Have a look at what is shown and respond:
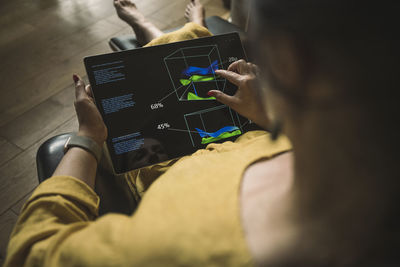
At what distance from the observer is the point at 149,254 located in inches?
16.3

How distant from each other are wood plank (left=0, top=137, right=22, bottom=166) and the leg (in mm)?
813

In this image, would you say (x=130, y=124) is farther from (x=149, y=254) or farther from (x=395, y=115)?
(x=395, y=115)

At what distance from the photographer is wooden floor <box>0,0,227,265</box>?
4.17 ft

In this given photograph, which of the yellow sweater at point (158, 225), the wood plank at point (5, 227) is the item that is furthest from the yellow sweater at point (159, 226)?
the wood plank at point (5, 227)

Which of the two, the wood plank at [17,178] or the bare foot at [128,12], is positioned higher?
the bare foot at [128,12]

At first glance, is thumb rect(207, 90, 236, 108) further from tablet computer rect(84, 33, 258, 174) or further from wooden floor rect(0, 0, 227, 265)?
wooden floor rect(0, 0, 227, 265)

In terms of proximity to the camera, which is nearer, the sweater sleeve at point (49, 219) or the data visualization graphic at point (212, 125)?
the sweater sleeve at point (49, 219)

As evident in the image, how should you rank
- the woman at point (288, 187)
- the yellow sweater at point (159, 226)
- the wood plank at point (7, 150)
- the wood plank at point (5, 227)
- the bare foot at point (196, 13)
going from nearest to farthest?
the woman at point (288, 187) → the yellow sweater at point (159, 226) → the wood plank at point (5, 227) → the wood plank at point (7, 150) → the bare foot at point (196, 13)

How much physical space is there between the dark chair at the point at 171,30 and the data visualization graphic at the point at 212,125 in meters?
0.58

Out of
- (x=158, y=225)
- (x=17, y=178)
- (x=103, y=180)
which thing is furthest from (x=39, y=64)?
(x=158, y=225)

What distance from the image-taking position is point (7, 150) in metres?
1.33

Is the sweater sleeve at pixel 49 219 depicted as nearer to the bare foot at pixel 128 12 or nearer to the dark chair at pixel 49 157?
the dark chair at pixel 49 157

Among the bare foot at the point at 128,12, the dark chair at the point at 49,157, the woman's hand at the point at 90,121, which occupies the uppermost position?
the bare foot at the point at 128,12

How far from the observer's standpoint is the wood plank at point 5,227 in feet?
3.47
